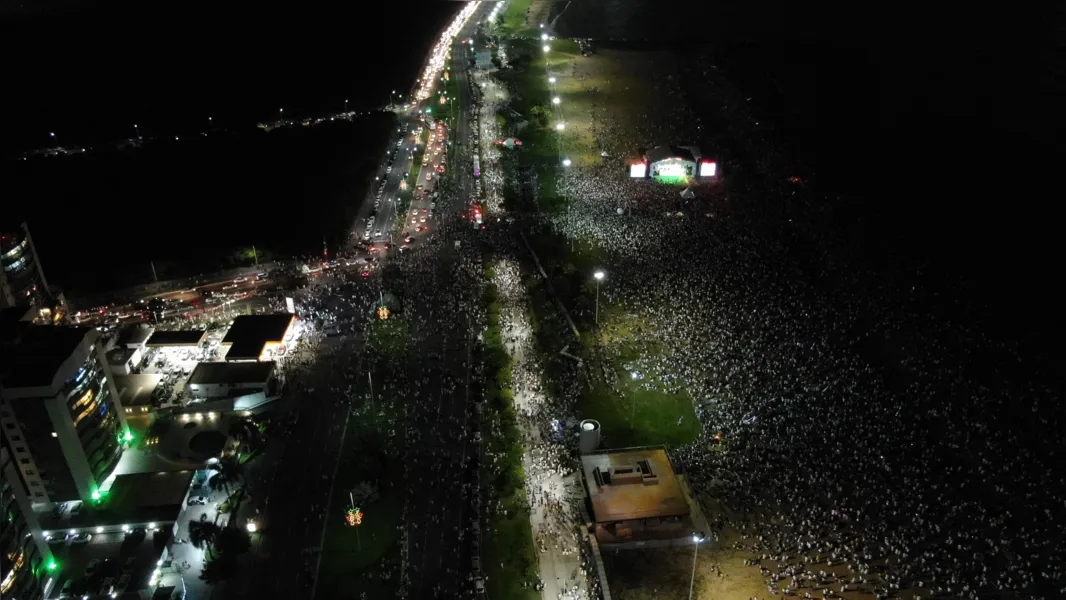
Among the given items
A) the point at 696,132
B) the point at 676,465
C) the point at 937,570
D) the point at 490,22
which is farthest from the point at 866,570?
the point at 490,22

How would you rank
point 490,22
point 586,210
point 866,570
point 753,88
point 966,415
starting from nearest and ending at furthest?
point 866,570, point 966,415, point 586,210, point 753,88, point 490,22

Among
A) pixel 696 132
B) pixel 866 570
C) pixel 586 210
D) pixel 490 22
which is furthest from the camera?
pixel 490 22

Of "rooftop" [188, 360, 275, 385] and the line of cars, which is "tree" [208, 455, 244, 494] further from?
"rooftop" [188, 360, 275, 385]

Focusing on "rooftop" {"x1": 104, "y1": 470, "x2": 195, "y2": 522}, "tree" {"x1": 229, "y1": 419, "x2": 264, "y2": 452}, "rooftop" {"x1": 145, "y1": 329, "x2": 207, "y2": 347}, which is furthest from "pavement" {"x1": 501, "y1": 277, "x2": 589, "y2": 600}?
"rooftop" {"x1": 145, "y1": 329, "x2": 207, "y2": 347}

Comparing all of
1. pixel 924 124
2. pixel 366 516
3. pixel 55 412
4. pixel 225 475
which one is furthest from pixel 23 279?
pixel 924 124

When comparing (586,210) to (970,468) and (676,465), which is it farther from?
(970,468)
